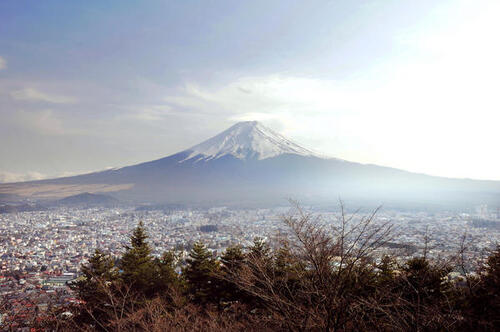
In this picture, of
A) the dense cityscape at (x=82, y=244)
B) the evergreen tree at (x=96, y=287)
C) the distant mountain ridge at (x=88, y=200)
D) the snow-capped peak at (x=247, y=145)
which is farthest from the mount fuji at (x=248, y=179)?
the evergreen tree at (x=96, y=287)

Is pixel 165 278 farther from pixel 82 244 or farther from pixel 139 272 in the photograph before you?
pixel 82 244

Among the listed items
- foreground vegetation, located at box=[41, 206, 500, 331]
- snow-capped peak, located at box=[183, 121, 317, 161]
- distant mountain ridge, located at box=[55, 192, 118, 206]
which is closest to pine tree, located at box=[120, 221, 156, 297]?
foreground vegetation, located at box=[41, 206, 500, 331]

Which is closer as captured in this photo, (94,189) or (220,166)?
(94,189)

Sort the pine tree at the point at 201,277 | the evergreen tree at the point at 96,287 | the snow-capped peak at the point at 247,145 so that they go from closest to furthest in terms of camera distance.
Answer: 1. the evergreen tree at the point at 96,287
2. the pine tree at the point at 201,277
3. the snow-capped peak at the point at 247,145

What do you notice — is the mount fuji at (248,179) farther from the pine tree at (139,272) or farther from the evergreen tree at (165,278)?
the pine tree at (139,272)

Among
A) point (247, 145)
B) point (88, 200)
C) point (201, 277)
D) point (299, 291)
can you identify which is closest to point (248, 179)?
point (247, 145)

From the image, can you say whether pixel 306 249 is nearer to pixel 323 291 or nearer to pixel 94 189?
pixel 323 291

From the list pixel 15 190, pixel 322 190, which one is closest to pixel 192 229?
pixel 322 190
